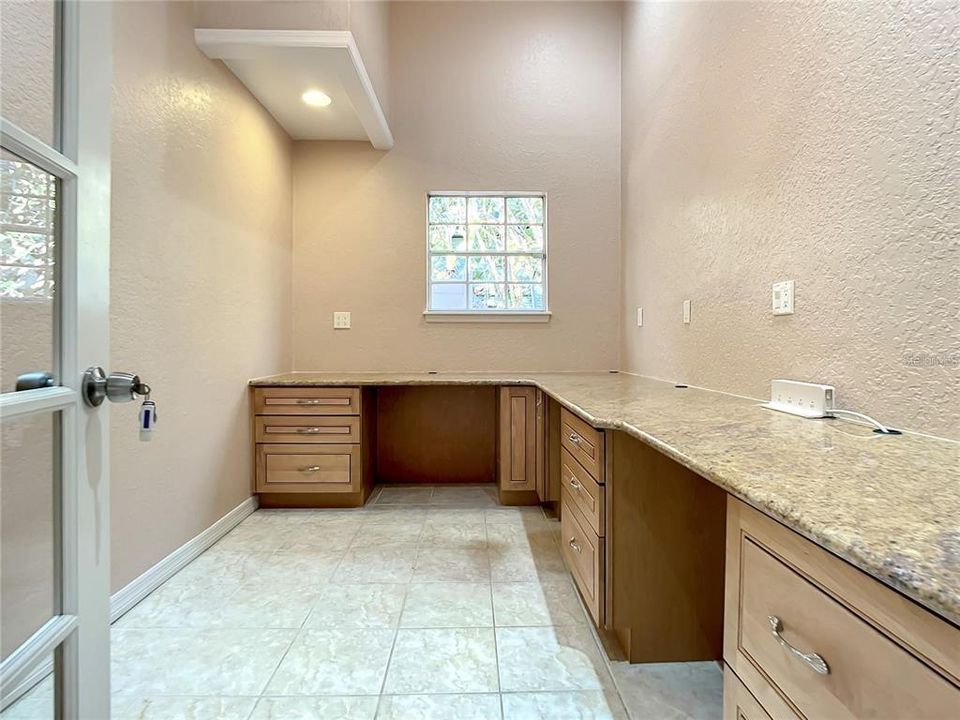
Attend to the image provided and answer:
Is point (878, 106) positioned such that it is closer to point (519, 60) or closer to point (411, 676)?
point (411, 676)

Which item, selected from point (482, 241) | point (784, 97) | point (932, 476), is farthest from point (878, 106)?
point (482, 241)

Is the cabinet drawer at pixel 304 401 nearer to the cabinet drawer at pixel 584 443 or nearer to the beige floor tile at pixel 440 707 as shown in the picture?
the cabinet drawer at pixel 584 443

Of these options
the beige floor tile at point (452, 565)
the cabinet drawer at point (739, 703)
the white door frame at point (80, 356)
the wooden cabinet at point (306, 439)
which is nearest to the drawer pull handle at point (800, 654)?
the cabinet drawer at point (739, 703)

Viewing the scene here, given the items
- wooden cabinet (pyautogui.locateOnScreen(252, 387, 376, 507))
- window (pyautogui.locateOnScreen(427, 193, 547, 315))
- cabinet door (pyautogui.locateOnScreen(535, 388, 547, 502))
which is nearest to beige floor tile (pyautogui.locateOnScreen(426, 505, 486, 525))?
cabinet door (pyautogui.locateOnScreen(535, 388, 547, 502))

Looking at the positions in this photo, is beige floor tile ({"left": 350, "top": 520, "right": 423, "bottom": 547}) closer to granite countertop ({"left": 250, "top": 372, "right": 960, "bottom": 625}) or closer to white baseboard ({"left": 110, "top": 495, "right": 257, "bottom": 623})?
white baseboard ({"left": 110, "top": 495, "right": 257, "bottom": 623})

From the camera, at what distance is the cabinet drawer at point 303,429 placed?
2738 millimetres

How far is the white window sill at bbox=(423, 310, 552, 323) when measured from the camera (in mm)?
3344

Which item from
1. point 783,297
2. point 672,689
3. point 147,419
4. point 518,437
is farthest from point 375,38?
point 672,689

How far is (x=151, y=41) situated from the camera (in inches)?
71.6

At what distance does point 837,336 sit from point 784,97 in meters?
0.84

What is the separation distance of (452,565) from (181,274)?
1823 millimetres

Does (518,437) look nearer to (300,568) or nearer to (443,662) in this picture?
(300,568)

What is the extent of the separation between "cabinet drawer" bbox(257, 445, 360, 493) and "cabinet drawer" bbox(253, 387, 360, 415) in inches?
8.5

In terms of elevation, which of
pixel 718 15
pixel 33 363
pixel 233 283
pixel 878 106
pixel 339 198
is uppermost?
pixel 718 15
